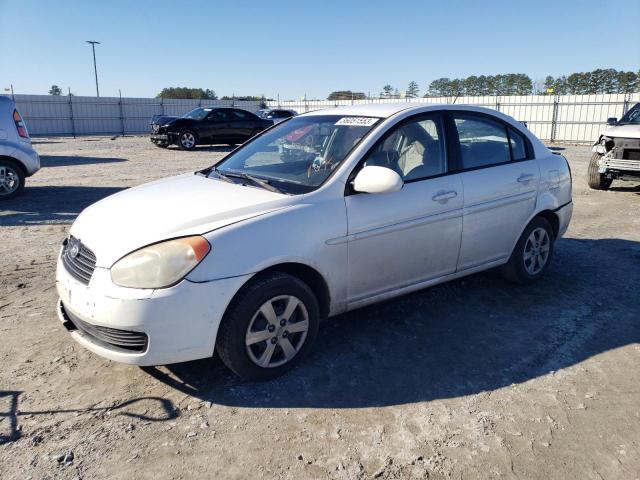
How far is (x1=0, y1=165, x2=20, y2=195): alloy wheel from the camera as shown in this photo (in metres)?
8.92

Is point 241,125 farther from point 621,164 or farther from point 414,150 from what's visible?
point 414,150

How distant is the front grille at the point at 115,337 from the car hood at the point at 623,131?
391 inches

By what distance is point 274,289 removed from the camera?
10.2ft

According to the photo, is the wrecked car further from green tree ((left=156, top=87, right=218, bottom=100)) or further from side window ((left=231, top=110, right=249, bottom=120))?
green tree ((left=156, top=87, right=218, bottom=100))

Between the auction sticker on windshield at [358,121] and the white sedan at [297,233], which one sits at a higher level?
the auction sticker on windshield at [358,121]

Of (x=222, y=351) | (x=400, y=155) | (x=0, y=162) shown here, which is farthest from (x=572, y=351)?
(x=0, y=162)

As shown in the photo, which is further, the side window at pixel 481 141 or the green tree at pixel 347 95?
the green tree at pixel 347 95

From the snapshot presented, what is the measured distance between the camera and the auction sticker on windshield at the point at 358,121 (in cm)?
389

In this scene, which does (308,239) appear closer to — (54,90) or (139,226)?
(139,226)

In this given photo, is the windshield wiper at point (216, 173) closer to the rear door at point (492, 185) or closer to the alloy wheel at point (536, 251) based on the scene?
the rear door at point (492, 185)

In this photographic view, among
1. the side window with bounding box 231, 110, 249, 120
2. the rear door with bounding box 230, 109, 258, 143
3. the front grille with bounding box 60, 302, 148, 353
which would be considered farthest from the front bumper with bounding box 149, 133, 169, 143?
the front grille with bounding box 60, 302, 148, 353

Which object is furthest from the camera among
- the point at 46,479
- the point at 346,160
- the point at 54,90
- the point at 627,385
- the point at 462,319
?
the point at 54,90

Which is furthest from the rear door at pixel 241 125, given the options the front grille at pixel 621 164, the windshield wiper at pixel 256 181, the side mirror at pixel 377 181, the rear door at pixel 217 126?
the side mirror at pixel 377 181

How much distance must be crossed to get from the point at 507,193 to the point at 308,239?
6.90ft
